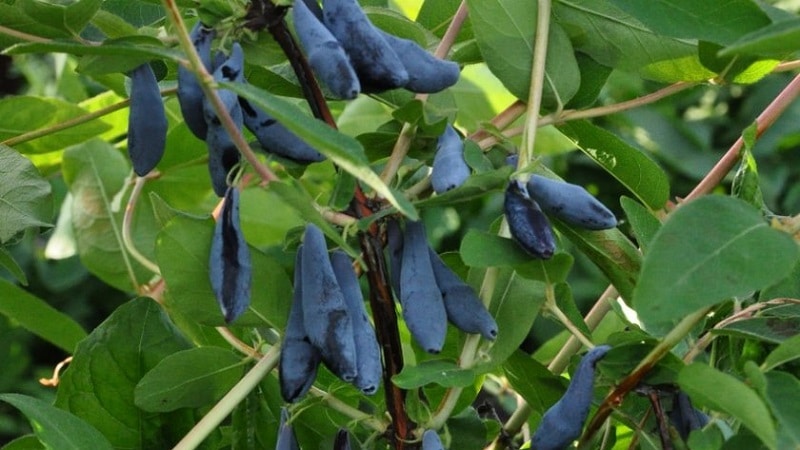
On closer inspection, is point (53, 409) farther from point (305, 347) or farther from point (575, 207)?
point (575, 207)

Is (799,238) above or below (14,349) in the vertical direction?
above

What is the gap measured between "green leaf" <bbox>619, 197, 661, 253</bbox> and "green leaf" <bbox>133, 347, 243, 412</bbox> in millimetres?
193

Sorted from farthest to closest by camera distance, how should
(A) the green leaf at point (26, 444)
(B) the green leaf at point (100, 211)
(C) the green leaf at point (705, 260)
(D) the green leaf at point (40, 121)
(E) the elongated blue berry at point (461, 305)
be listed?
(B) the green leaf at point (100, 211) → (D) the green leaf at point (40, 121) → (A) the green leaf at point (26, 444) → (E) the elongated blue berry at point (461, 305) → (C) the green leaf at point (705, 260)

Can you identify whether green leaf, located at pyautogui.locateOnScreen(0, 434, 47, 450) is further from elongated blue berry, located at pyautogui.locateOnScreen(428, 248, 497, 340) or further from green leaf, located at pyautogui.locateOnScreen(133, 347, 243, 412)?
elongated blue berry, located at pyautogui.locateOnScreen(428, 248, 497, 340)

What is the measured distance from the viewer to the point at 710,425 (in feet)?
1.63

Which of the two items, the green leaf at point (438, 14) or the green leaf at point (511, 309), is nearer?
the green leaf at point (511, 309)

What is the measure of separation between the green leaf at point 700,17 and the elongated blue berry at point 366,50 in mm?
104

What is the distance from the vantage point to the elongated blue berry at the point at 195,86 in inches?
19.2

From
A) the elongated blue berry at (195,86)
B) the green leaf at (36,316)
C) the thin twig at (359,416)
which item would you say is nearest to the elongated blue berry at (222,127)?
the elongated blue berry at (195,86)

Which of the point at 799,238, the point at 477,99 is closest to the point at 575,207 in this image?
the point at 799,238

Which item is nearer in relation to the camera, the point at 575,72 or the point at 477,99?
the point at 575,72

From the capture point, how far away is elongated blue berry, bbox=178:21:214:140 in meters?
0.49

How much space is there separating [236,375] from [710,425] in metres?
0.22

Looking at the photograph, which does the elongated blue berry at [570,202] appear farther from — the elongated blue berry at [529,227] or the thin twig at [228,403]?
the thin twig at [228,403]
